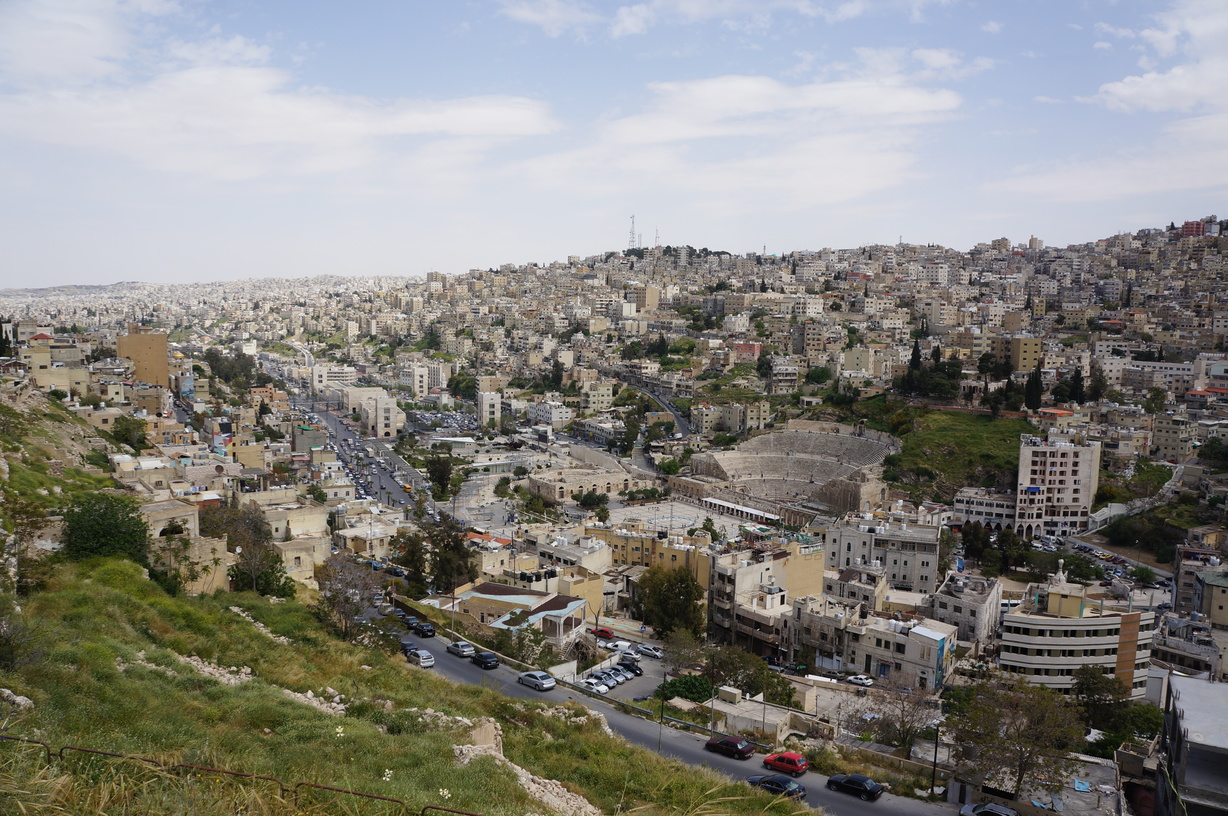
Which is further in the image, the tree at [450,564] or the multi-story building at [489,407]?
the multi-story building at [489,407]

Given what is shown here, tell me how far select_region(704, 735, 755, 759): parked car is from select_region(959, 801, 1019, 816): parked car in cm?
169

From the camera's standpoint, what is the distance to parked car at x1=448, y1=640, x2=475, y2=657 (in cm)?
941

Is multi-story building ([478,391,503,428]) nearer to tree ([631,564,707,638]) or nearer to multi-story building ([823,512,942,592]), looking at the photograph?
multi-story building ([823,512,942,592])

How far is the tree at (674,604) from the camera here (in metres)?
12.7

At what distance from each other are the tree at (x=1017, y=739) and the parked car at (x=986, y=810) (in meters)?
0.28

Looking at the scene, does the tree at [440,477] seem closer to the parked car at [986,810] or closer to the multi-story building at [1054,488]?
the multi-story building at [1054,488]

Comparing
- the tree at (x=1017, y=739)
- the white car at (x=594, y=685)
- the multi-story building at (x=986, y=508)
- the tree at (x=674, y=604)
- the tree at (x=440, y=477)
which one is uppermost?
the tree at (x=1017, y=739)

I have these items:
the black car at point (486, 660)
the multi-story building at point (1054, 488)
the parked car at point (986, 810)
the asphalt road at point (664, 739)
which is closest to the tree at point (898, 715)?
the parked car at point (986, 810)

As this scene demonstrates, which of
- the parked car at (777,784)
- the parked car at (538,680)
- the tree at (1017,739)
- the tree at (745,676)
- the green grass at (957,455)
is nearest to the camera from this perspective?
the parked car at (777,784)

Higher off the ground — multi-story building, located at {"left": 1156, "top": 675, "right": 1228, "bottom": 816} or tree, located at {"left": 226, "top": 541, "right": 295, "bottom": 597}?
tree, located at {"left": 226, "top": 541, "right": 295, "bottom": 597}

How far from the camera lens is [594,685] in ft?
31.8

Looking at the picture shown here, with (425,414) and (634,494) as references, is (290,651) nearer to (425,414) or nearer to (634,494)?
(634,494)

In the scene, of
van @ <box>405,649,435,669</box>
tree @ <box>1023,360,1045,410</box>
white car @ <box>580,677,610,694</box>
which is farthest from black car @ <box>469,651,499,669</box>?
tree @ <box>1023,360,1045,410</box>

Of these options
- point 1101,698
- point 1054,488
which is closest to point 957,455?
point 1054,488
